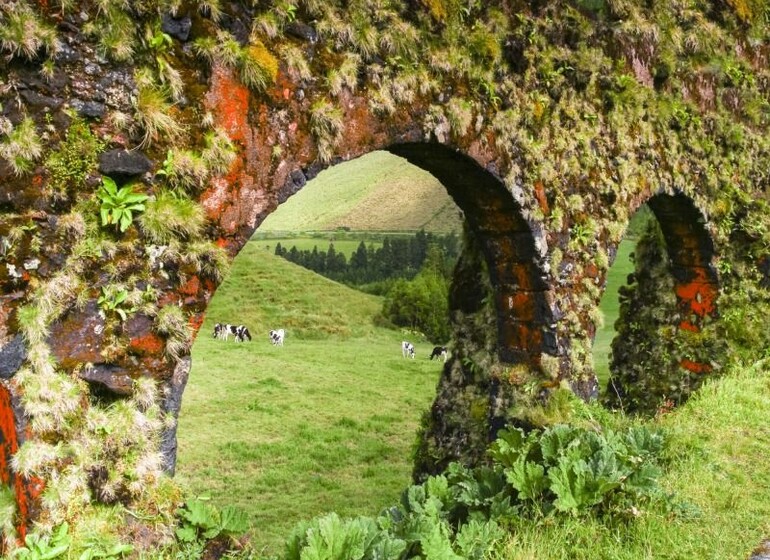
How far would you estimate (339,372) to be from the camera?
64.9 ft

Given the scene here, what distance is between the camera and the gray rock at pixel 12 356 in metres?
3.08

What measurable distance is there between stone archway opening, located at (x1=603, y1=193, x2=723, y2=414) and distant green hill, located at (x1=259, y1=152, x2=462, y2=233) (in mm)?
82597

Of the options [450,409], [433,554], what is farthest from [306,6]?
[450,409]

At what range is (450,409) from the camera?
25.0 feet

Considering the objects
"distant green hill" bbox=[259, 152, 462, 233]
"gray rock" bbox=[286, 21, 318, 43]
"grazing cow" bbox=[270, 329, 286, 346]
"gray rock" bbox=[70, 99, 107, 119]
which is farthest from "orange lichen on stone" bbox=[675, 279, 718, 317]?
"distant green hill" bbox=[259, 152, 462, 233]

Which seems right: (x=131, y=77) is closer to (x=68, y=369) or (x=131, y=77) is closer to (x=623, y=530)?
(x=68, y=369)

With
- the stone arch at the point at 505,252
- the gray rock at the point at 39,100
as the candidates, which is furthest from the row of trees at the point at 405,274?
the gray rock at the point at 39,100

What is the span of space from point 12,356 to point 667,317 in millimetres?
8909

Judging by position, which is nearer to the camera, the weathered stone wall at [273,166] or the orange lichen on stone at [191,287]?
the weathered stone wall at [273,166]

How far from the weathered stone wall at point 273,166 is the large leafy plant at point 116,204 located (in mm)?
27

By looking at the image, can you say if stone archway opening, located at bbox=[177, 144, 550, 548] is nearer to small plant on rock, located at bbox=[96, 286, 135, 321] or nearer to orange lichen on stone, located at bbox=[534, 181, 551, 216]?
orange lichen on stone, located at bbox=[534, 181, 551, 216]

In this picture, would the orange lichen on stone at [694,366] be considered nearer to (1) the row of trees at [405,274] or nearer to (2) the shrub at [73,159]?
(1) the row of trees at [405,274]

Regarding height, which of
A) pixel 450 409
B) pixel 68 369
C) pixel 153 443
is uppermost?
pixel 68 369

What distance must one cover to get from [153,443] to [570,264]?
15.0 ft
